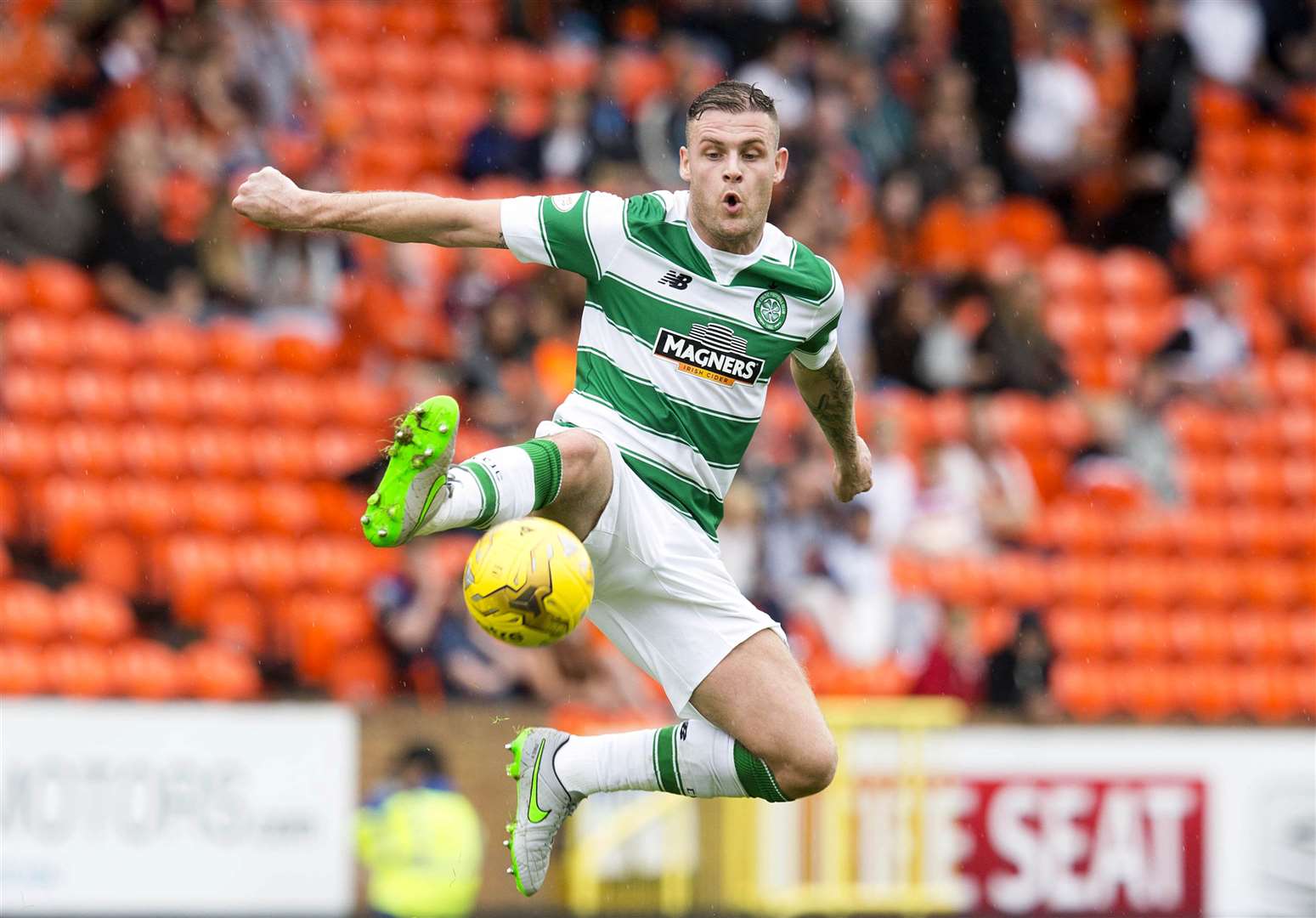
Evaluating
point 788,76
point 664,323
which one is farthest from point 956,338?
point 664,323

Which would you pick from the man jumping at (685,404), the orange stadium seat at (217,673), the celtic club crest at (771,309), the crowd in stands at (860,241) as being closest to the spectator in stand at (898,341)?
the crowd in stands at (860,241)

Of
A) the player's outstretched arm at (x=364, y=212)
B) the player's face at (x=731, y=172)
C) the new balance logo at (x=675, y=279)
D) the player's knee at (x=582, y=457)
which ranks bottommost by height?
the player's knee at (x=582, y=457)

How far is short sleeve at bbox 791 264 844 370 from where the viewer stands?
6983 millimetres

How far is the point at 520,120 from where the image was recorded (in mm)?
16203

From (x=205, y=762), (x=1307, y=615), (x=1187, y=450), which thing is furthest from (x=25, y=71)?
(x=1307, y=615)

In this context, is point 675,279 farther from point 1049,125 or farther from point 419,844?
point 1049,125

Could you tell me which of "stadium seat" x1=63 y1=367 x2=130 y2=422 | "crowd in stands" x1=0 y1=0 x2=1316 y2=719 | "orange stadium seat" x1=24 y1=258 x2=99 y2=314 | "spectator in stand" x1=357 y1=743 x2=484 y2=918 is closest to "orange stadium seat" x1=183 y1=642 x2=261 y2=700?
"crowd in stands" x1=0 y1=0 x2=1316 y2=719

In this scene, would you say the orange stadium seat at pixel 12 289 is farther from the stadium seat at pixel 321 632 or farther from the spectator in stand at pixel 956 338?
the spectator in stand at pixel 956 338

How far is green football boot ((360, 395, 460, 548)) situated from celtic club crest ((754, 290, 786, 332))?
1.25m

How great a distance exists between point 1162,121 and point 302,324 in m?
8.18

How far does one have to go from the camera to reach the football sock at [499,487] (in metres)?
6.10

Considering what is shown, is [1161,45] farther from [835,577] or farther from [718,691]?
[718,691]

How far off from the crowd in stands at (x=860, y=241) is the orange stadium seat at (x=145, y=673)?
0.64m

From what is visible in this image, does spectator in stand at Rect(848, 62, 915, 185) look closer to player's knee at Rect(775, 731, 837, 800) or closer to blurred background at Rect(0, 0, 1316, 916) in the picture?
blurred background at Rect(0, 0, 1316, 916)
